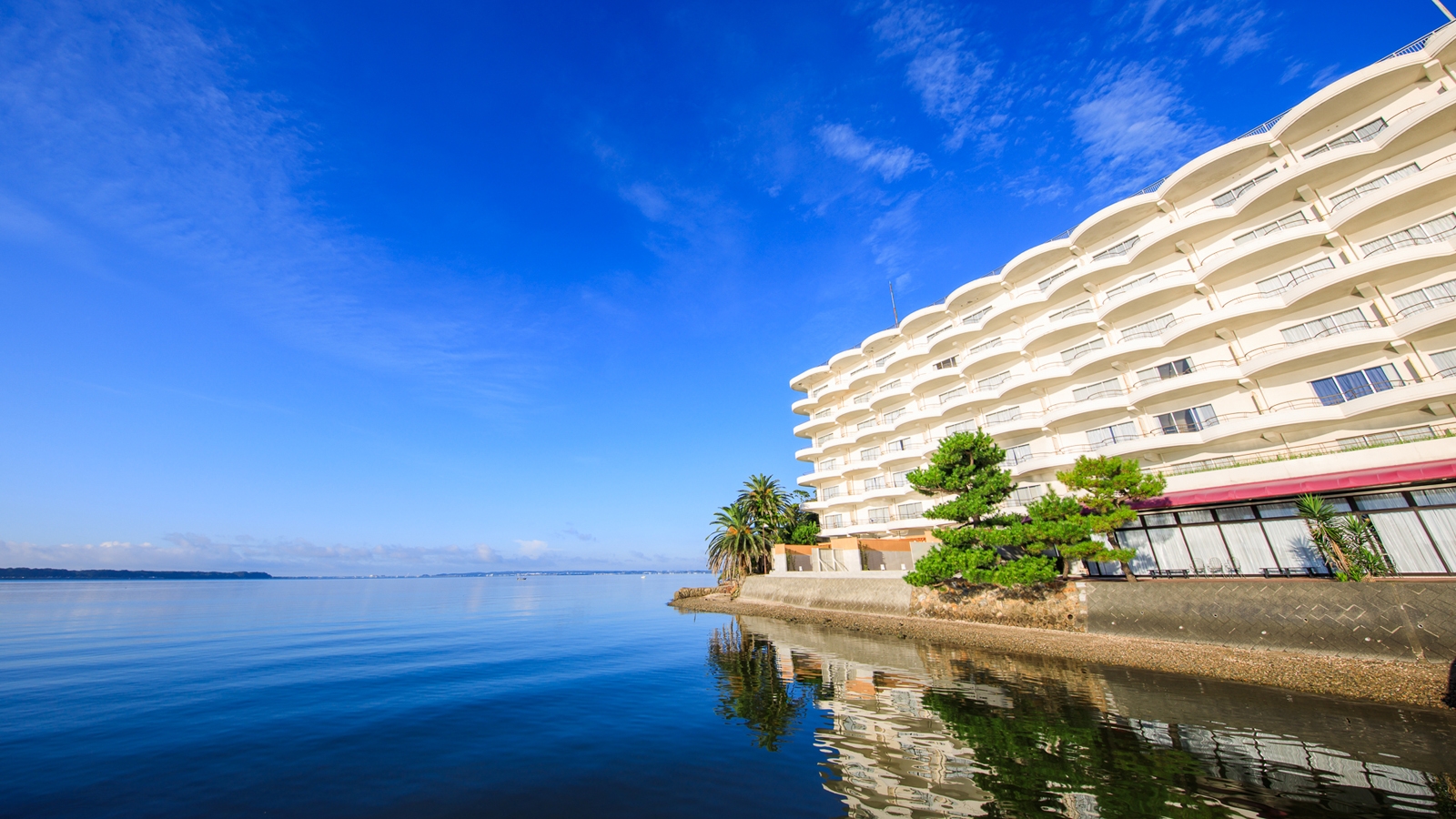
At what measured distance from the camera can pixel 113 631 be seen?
4012cm

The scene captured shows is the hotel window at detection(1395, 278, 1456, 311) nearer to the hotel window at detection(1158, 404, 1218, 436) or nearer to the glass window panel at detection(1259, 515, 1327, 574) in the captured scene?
the hotel window at detection(1158, 404, 1218, 436)

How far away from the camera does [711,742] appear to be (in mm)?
13867

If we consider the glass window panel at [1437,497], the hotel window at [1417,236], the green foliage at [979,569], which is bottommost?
the green foliage at [979,569]

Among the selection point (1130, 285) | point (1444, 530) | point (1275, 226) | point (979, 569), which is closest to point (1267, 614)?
point (1444, 530)

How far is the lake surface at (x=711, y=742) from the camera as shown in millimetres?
10031

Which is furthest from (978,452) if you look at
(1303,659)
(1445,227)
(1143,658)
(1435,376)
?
(1445,227)

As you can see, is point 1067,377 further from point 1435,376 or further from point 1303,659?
point 1303,659

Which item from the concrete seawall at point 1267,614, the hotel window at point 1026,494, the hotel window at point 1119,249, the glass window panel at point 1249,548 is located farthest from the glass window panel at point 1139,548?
the hotel window at point 1119,249

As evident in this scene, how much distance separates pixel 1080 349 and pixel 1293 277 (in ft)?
35.2

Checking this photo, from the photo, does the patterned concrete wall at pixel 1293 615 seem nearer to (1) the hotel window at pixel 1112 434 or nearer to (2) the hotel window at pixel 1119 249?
(1) the hotel window at pixel 1112 434

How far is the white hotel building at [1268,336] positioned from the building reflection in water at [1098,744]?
1056 centimetres

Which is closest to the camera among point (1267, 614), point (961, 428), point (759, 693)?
point (759, 693)

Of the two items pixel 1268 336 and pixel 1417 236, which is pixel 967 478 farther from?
pixel 1417 236

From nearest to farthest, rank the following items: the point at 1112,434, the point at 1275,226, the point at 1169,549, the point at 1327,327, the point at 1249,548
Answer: the point at 1249,548, the point at 1169,549, the point at 1327,327, the point at 1275,226, the point at 1112,434
